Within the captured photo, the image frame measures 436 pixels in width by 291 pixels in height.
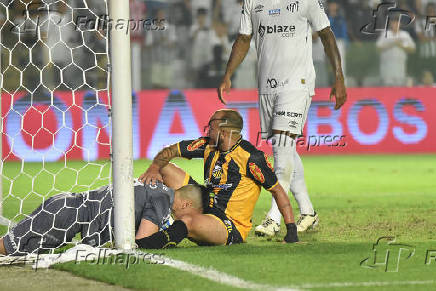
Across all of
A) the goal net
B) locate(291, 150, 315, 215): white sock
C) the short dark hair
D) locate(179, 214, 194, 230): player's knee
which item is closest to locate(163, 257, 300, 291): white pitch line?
locate(179, 214, 194, 230): player's knee

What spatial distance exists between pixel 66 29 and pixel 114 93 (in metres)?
7.05

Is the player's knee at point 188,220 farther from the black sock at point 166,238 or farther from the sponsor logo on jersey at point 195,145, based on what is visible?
the sponsor logo on jersey at point 195,145

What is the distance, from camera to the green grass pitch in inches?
196

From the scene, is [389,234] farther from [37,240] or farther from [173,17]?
[173,17]

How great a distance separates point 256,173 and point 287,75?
1267mm

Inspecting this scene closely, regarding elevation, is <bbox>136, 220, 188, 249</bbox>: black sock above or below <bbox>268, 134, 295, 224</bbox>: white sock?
below

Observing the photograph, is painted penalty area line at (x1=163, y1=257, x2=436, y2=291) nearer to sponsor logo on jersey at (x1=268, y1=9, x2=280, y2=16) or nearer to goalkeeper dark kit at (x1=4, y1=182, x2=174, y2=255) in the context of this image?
goalkeeper dark kit at (x1=4, y1=182, x2=174, y2=255)

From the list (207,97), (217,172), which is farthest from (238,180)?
(207,97)

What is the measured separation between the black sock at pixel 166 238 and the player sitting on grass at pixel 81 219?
0.06 meters

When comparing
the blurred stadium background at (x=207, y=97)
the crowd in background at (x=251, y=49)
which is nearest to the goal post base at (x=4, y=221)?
the blurred stadium background at (x=207, y=97)

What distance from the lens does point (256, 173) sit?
21.3 ft

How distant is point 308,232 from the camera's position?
24.2 feet

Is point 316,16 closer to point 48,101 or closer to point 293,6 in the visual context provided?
point 293,6

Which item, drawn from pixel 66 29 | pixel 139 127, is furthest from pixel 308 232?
pixel 139 127
